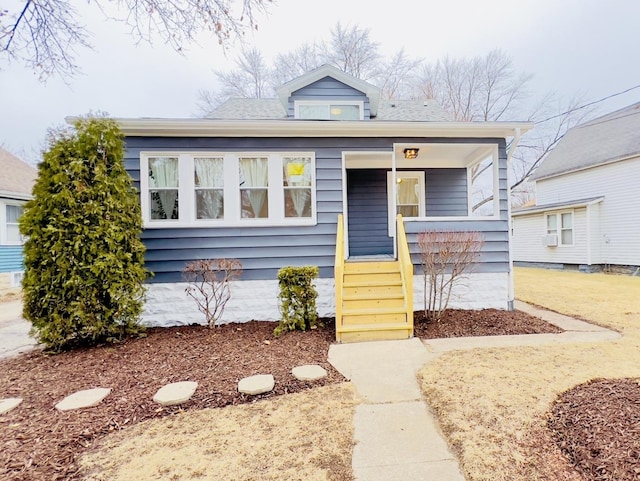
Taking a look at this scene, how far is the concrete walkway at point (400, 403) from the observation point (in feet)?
6.43

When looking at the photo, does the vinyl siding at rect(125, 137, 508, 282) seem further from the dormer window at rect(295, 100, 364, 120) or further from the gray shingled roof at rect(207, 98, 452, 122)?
the gray shingled roof at rect(207, 98, 452, 122)

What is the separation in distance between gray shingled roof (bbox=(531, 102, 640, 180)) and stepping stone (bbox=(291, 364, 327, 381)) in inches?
571

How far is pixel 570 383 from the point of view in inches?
113

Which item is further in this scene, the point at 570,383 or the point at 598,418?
the point at 570,383

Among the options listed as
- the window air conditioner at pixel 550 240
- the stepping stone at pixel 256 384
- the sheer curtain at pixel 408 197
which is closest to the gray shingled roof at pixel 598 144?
the window air conditioner at pixel 550 240

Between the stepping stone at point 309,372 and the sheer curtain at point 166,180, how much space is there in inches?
147

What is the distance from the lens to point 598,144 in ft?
45.3

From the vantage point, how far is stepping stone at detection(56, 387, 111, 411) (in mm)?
2814

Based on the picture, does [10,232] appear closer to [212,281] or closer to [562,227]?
[212,281]

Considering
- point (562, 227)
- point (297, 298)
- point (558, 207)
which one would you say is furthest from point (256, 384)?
point (562, 227)

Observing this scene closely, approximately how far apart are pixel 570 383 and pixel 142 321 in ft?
19.4

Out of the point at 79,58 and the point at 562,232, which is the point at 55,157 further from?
the point at 562,232

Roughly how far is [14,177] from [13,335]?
33.0 feet

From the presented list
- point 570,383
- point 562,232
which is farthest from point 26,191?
point 562,232
